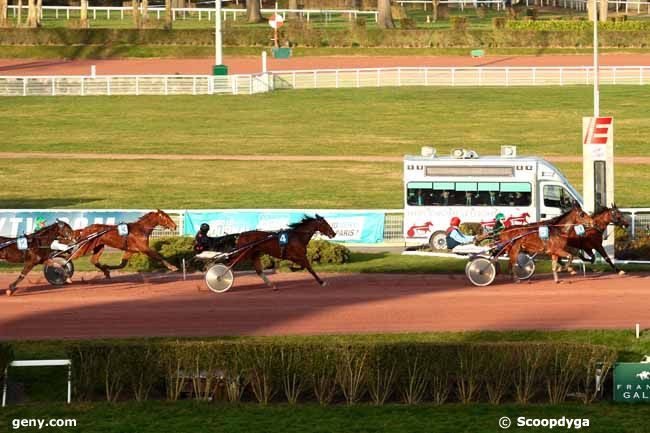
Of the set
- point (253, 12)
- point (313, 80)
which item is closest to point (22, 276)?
point (313, 80)

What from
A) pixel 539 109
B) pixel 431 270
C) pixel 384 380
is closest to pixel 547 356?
pixel 384 380

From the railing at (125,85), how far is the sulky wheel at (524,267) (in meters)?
33.9

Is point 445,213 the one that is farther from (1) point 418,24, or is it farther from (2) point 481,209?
(1) point 418,24

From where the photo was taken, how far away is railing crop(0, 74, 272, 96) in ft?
185

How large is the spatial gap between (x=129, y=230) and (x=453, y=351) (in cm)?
859

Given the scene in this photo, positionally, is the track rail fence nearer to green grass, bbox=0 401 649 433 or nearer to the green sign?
green grass, bbox=0 401 649 433

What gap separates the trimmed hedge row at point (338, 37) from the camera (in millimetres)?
69562

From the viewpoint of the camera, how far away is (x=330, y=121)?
5041cm

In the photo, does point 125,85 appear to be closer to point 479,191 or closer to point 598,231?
point 479,191

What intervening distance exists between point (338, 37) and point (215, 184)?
33.7 meters

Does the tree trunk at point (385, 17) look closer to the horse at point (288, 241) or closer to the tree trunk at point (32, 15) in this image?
the tree trunk at point (32, 15)

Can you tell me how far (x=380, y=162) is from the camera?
4206 cm

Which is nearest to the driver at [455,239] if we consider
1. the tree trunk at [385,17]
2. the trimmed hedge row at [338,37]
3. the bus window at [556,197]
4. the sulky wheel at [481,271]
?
the sulky wheel at [481,271]

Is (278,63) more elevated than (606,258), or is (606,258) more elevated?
(278,63)
